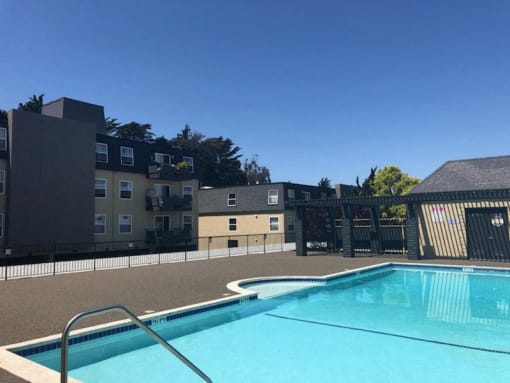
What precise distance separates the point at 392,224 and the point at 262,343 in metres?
18.2

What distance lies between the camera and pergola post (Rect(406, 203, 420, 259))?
19.9 meters

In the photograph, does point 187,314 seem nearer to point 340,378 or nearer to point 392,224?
point 340,378

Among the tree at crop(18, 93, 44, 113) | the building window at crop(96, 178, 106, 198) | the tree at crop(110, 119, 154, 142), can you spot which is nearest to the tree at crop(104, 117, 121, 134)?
the tree at crop(110, 119, 154, 142)

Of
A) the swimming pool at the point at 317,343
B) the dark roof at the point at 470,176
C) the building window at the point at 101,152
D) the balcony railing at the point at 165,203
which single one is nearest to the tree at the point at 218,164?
the balcony railing at the point at 165,203

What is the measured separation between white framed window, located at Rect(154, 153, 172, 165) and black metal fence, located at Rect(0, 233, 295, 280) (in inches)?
291

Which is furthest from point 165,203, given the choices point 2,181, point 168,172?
point 2,181

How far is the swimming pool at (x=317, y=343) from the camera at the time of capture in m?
6.08

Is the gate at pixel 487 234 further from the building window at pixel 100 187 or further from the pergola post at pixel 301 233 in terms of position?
the building window at pixel 100 187

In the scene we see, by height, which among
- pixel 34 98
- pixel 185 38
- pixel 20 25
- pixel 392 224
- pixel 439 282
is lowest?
pixel 439 282

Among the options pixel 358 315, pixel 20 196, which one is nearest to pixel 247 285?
pixel 358 315

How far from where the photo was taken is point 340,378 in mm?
5988

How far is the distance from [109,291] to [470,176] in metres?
20.5

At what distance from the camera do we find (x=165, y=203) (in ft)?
100

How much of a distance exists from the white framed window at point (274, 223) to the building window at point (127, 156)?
42.9 feet
